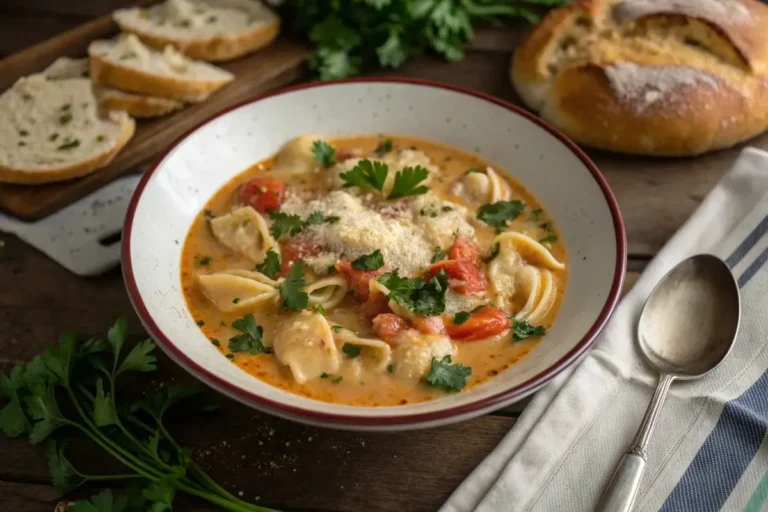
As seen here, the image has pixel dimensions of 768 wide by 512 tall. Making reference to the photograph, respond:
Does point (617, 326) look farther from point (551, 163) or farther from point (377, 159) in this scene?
point (377, 159)

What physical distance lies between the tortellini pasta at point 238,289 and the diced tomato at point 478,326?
819mm

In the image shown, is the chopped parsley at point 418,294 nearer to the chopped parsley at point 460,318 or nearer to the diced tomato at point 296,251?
the chopped parsley at point 460,318

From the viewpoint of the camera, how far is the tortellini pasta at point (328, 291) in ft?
11.7

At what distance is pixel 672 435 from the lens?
10.2 feet

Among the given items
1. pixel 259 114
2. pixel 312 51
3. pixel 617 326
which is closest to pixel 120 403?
pixel 259 114

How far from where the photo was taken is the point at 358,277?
3545 mm

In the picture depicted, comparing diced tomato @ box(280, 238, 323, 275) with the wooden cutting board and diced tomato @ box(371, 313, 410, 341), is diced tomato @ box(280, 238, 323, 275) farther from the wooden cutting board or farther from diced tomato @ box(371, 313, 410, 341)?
the wooden cutting board

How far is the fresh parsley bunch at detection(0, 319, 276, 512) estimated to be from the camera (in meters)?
2.96

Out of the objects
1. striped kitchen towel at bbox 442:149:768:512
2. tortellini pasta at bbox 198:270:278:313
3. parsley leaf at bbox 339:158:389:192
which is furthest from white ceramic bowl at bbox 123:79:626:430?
parsley leaf at bbox 339:158:389:192

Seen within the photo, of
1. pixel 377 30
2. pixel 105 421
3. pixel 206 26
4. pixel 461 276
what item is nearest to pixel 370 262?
pixel 461 276

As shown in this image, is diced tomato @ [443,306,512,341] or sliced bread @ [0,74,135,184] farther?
sliced bread @ [0,74,135,184]

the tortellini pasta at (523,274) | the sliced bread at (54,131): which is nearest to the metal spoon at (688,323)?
the tortellini pasta at (523,274)

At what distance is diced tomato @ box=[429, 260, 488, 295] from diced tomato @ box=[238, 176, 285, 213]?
1030 mm

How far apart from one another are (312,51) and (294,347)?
2959mm
